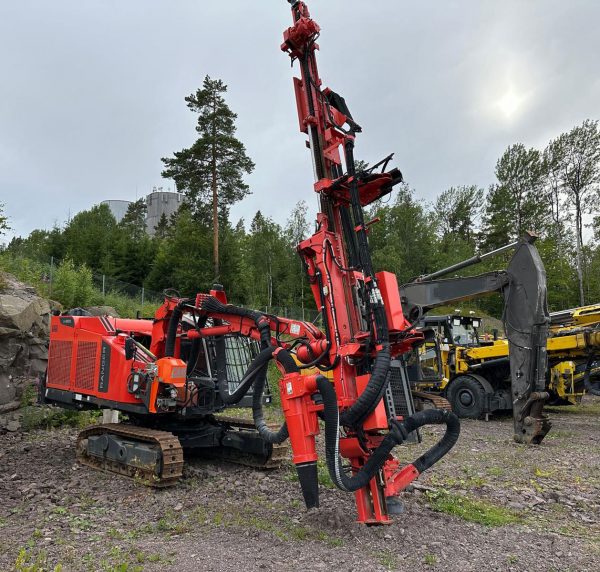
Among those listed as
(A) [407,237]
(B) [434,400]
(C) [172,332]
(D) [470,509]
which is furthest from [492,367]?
(A) [407,237]

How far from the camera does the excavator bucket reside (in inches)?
345

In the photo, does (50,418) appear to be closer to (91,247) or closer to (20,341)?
(20,341)

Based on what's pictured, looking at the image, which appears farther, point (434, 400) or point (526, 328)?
point (434, 400)

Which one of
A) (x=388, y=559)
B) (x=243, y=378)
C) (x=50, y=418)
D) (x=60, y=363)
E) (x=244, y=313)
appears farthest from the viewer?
(x=50, y=418)

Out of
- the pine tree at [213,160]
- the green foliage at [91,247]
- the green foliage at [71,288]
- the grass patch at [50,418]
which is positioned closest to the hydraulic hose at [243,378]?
the grass patch at [50,418]

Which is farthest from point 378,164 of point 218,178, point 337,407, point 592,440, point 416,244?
point 416,244

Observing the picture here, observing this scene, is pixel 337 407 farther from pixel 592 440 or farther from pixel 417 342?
pixel 592 440

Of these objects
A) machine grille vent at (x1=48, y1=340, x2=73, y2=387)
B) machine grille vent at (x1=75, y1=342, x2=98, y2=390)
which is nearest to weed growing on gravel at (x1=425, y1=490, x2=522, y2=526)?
machine grille vent at (x1=75, y1=342, x2=98, y2=390)

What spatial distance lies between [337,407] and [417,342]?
1.08 m

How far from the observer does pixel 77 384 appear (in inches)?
A: 305

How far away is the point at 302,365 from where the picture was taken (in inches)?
203

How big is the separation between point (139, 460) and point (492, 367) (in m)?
8.97

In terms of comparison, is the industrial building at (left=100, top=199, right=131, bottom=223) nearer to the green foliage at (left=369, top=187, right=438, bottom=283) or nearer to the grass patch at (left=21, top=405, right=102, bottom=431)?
the green foliage at (left=369, top=187, right=438, bottom=283)

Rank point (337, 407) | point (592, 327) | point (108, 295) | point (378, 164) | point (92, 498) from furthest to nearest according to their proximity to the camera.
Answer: point (108, 295) → point (592, 327) → point (92, 498) → point (378, 164) → point (337, 407)
